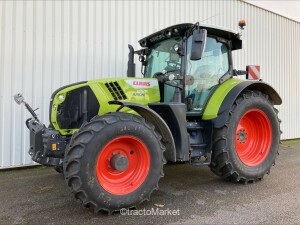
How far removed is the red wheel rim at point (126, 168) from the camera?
3.31m

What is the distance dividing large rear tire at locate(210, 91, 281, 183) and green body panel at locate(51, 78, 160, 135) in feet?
3.68

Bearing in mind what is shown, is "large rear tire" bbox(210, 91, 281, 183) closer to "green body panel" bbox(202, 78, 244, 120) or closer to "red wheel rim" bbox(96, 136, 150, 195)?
"green body panel" bbox(202, 78, 244, 120)

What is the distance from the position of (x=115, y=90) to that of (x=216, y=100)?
4.96 feet

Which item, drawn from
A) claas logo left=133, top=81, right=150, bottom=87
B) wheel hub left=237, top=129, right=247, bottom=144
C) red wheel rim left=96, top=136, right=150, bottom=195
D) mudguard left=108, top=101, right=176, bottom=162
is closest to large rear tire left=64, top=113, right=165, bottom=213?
red wheel rim left=96, top=136, right=150, bottom=195

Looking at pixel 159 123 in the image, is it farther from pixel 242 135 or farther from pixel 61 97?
pixel 242 135

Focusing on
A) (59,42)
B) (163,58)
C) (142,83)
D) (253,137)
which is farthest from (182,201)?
(59,42)

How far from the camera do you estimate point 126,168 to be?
3439 mm

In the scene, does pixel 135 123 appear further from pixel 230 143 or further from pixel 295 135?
pixel 295 135

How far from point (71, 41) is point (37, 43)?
2.23 feet

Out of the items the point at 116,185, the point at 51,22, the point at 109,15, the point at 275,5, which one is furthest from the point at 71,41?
the point at 275,5

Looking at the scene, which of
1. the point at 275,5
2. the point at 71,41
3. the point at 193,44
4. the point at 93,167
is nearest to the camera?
the point at 93,167

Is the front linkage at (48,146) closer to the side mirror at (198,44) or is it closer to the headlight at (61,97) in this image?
the headlight at (61,97)

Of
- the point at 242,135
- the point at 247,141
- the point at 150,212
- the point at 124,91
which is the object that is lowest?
the point at 150,212

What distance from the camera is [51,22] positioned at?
5.74m
